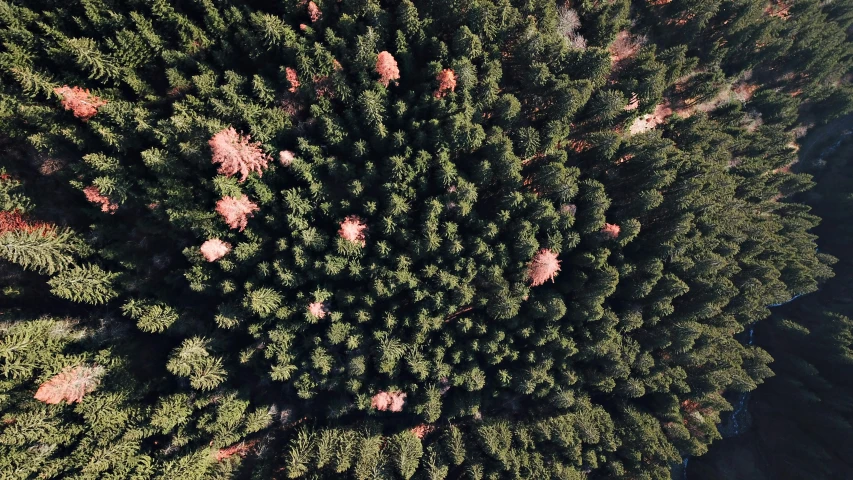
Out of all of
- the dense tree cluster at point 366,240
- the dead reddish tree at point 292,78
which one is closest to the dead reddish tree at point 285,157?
the dense tree cluster at point 366,240

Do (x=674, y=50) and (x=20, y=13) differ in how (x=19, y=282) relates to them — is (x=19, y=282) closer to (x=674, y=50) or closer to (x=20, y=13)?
(x=20, y=13)

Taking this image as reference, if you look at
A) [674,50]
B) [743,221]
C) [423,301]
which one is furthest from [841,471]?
[423,301]

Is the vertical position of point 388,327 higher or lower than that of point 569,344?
lower

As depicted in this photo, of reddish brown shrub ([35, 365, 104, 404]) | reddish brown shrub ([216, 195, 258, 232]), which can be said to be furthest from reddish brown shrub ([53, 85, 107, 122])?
reddish brown shrub ([35, 365, 104, 404])

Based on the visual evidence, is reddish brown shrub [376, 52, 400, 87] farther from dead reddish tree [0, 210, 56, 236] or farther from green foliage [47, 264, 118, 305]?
dead reddish tree [0, 210, 56, 236]

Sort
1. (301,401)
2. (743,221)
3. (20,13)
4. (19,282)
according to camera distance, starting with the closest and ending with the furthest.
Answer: (20,13)
(19,282)
(301,401)
(743,221)

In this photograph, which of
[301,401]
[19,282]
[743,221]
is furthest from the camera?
[743,221]

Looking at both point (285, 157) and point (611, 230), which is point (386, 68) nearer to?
point (285, 157)
